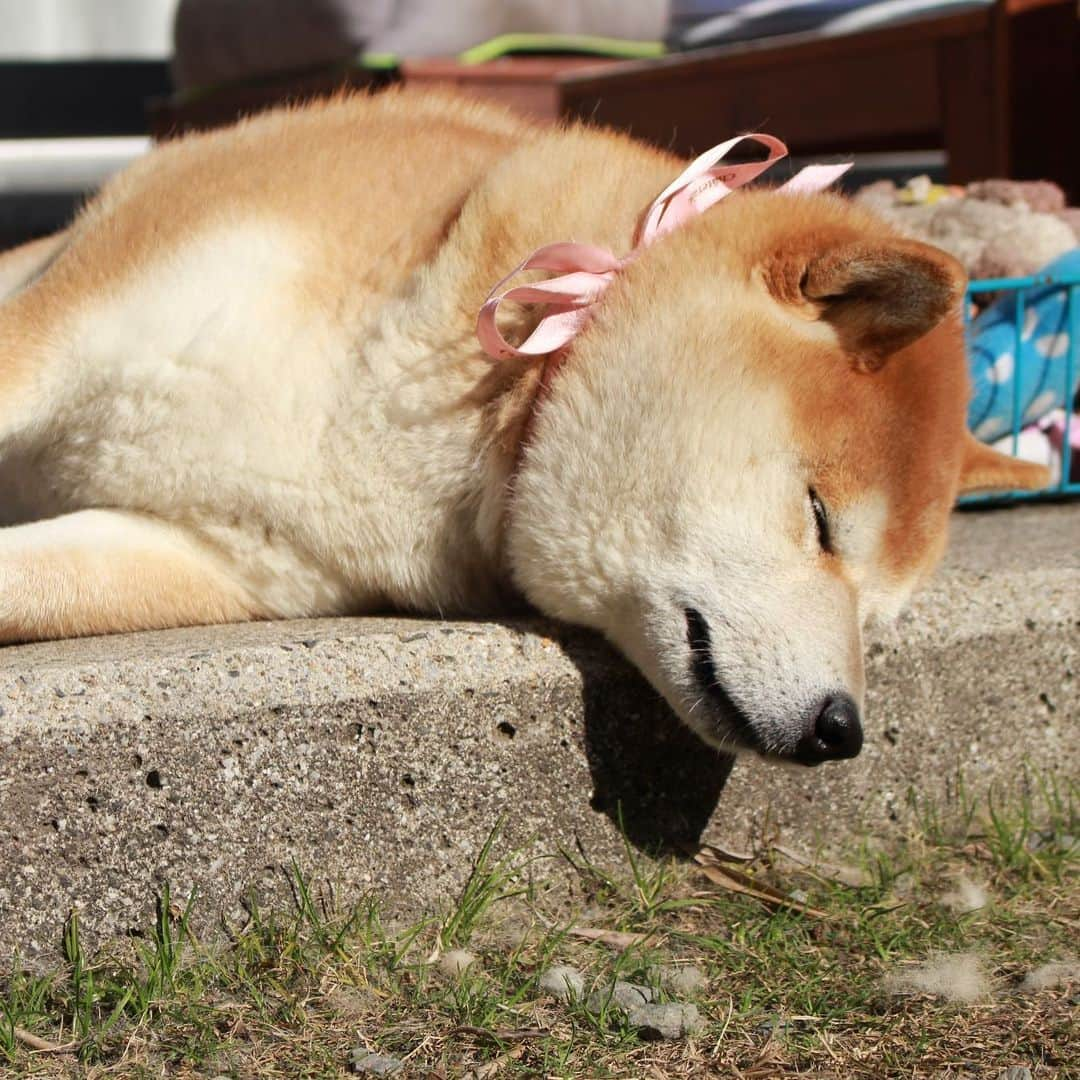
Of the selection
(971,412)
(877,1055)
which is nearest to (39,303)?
(877,1055)

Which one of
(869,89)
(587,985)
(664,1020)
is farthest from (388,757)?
(869,89)

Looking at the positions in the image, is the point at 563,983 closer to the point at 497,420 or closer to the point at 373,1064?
the point at 373,1064

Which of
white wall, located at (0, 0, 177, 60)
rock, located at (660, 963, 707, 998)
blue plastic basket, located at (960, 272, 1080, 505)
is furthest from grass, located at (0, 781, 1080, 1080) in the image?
white wall, located at (0, 0, 177, 60)

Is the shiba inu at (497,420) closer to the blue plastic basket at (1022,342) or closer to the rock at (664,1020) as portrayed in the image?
the rock at (664,1020)

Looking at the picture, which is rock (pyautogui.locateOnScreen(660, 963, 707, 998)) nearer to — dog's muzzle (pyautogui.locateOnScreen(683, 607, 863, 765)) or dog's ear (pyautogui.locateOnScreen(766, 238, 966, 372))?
dog's muzzle (pyautogui.locateOnScreen(683, 607, 863, 765))

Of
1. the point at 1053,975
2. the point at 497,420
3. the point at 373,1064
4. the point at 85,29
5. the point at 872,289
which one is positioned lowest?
the point at 1053,975

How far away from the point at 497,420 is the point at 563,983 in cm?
76

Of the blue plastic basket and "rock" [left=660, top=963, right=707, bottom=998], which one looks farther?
the blue plastic basket

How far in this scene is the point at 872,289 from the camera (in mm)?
1893

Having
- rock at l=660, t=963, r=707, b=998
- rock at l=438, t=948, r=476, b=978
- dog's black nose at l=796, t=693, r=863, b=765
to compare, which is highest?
dog's black nose at l=796, t=693, r=863, b=765

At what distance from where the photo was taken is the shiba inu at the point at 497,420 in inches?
73.5

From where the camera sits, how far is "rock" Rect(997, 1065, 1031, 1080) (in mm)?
1560

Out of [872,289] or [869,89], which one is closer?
[872,289]

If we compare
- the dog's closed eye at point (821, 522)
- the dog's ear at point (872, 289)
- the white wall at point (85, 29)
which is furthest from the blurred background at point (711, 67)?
the dog's closed eye at point (821, 522)
